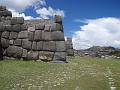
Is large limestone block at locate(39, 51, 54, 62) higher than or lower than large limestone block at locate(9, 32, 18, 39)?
lower

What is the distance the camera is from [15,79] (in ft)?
55.3

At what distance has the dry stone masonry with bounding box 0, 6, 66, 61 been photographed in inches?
1134

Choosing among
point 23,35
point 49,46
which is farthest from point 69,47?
point 49,46

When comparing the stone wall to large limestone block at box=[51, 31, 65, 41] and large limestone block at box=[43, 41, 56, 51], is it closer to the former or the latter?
large limestone block at box=[43, 41, 56, 51]

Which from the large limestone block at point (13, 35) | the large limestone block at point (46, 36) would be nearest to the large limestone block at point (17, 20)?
the large limestone block at point (13, 35)

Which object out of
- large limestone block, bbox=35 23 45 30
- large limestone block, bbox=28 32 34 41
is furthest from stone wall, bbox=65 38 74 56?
large limestone block, bbox=35 23 45 30

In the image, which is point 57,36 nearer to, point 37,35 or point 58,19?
point 58,19

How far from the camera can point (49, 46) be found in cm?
2905

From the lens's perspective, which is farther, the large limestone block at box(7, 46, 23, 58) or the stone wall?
the stone wall

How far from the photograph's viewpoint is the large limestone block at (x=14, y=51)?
101 feet

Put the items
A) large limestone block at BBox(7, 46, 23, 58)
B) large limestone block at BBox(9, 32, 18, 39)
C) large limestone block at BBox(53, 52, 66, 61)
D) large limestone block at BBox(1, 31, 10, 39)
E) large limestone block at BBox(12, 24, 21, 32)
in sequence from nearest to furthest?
large limestone block at BBox(53, 52, 66, 61)
large limestone block at BBox(7, 46, 23, 58)
large limestone block at BBox(12, 24, 21, 32)
large limestone block at BBox(9, 32, 18, 39)
large limestone block at BBox(1, 31, 10, 39)

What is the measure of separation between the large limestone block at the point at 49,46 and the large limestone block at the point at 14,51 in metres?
2.87

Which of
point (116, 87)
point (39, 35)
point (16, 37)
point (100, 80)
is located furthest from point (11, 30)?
point (116, 87)

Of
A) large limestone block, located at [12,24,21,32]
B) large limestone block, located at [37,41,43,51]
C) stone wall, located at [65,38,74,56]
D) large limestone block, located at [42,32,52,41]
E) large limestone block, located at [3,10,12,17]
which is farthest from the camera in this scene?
stone wall, located at [65,38,74,56]
